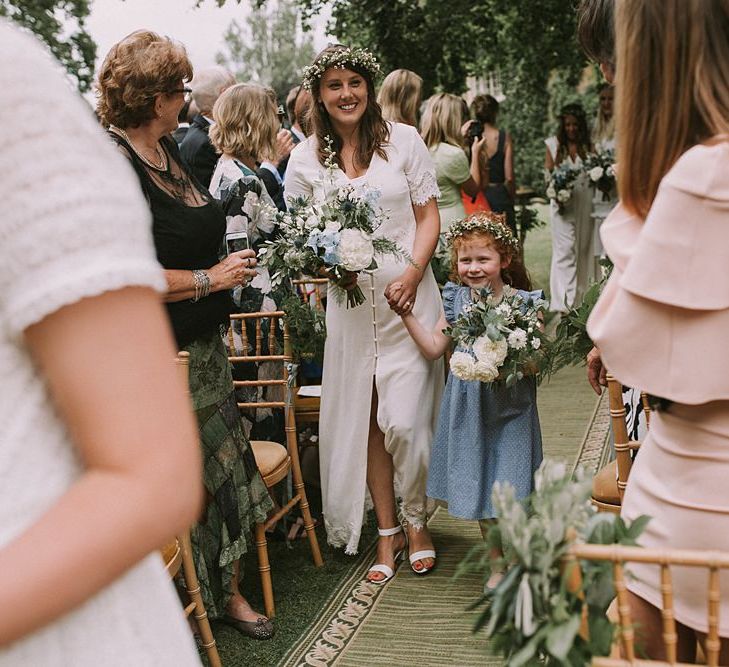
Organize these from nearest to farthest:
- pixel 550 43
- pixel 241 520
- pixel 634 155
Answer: pixel 634 155 < pixel 241 520 < pixel 550 43

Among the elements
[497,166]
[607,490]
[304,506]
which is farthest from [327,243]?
[497,166]

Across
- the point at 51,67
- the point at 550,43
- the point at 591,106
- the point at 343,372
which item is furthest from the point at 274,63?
the point at 51,67

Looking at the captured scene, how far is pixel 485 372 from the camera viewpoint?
3732 mm

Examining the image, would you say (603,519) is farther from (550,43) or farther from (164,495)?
(550,43)

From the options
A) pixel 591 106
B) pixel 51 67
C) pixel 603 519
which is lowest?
pixel 591 106

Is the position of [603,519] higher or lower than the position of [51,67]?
lower

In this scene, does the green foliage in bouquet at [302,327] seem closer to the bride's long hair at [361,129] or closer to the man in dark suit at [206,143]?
the bride's long hair at [361,129]

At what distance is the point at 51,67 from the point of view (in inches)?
28.3

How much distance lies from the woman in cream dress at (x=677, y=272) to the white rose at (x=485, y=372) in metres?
1.99

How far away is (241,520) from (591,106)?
985 inches

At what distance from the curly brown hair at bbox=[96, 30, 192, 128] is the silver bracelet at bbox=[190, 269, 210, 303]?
1.90 feet

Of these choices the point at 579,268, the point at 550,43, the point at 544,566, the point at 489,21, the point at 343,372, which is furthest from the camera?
the point at 550,43

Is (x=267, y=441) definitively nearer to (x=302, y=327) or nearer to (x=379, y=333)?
(x=302, y=327)

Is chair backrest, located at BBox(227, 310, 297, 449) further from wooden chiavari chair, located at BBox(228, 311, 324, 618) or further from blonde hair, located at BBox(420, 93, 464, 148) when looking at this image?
blonde hair, located at BBox(420, 93, 464, 148)
